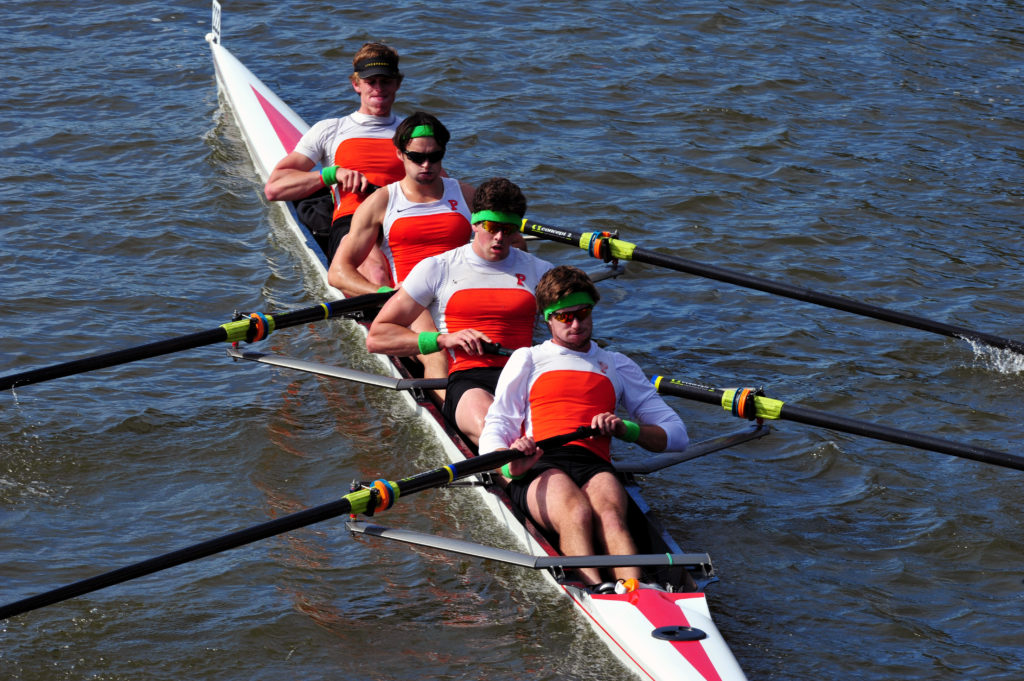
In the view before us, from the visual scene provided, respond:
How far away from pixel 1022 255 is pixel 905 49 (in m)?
4.98

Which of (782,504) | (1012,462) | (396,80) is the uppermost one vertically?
(396,80)

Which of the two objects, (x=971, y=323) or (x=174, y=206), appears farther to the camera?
(x=174, y=206)

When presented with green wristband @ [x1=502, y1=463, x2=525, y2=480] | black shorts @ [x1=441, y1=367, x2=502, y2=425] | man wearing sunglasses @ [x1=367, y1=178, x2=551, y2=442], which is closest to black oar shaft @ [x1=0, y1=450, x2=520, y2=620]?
green wristband @ [x1=502, y1=463, x2=525, y2=480]

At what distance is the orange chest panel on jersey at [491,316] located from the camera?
6742 mm

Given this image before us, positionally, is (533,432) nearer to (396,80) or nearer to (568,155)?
(396,80)

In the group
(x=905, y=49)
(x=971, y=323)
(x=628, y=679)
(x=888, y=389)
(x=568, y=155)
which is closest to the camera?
(x=628, y=679)

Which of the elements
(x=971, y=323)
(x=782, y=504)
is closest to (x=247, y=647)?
(x=782, y=504)

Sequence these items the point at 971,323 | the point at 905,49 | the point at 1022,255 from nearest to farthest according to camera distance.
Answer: the point at 971,323
the point at 1022,255
the point at 905,49

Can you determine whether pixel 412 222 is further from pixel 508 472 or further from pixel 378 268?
pixel 508 472

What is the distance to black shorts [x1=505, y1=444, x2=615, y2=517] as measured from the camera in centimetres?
577

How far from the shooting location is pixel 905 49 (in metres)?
14.3

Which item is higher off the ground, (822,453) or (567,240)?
(567,240)

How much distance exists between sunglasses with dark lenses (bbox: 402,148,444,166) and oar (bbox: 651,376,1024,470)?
2008mm

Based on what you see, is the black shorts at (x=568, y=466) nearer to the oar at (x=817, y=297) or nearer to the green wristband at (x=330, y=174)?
the oar at (x=817, y=297)
